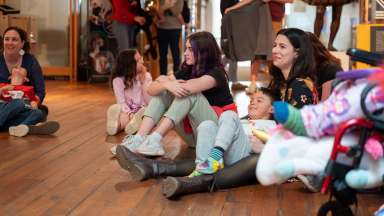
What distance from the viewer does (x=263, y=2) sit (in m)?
6.03

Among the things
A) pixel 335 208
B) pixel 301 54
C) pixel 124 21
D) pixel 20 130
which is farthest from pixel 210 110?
pixel 124 21

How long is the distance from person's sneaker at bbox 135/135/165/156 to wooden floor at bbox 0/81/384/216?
0.14 m

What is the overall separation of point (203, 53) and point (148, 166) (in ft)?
2.06

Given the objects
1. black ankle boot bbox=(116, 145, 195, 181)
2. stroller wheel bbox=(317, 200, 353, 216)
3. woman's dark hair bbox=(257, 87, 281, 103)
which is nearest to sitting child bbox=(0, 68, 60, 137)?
black ankle boot bbox=(116, 145, 195, 181)

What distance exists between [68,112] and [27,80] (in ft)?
2.82

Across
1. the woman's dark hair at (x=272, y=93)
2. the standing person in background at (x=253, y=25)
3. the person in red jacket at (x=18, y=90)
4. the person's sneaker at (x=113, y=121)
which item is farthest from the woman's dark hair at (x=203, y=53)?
the standing person in background at (x=253, y=25)

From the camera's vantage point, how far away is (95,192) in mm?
2508

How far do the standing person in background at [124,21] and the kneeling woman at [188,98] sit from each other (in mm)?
3352

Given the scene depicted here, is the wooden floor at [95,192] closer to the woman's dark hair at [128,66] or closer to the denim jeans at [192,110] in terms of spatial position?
the denim jeans at [192,110]

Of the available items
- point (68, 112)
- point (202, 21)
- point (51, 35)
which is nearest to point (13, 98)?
point (68, 112)

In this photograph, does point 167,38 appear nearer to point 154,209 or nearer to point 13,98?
point 13,98

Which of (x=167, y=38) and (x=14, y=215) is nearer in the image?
(x=14, y=215)

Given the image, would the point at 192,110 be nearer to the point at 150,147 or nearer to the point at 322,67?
the point at 150,147

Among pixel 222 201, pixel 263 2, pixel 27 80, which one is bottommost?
pixel 222 201
